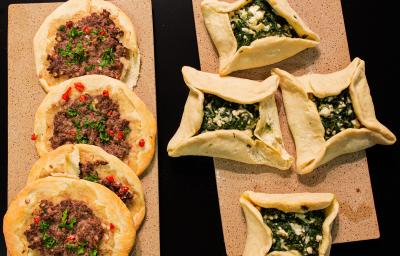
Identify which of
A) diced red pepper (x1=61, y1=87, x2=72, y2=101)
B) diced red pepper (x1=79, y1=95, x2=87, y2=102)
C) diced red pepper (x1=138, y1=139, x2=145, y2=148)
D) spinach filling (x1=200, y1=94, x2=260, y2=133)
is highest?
diced red pepper (x1=61, y1=87, x2=72, y2=101)

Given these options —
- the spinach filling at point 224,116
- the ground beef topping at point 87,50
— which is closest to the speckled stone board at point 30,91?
the ground beef topping at point 87,50

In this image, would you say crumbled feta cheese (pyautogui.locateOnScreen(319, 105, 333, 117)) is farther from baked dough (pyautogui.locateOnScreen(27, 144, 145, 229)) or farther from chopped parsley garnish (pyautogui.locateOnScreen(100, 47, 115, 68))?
chopped parsley garnish (pyautogui.locateOnScreen(100, 47, 115, 68))

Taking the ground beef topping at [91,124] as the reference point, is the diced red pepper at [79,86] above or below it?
above

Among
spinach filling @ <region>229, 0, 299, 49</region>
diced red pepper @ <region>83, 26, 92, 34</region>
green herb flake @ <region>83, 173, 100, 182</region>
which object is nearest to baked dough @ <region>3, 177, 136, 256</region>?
green herb flake @ <region>83, 173, 100, 182</region>

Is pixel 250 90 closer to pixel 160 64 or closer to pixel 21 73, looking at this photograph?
pixel 160 64

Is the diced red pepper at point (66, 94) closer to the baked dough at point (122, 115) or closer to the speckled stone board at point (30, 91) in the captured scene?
the baked dough at point (122, 115)

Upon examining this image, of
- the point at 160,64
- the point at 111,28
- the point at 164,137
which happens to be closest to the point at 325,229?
the point at 164,137

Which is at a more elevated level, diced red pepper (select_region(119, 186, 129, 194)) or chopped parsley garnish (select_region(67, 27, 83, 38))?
chopped parsley garnish (select_region(67, 27, 83, 38))
